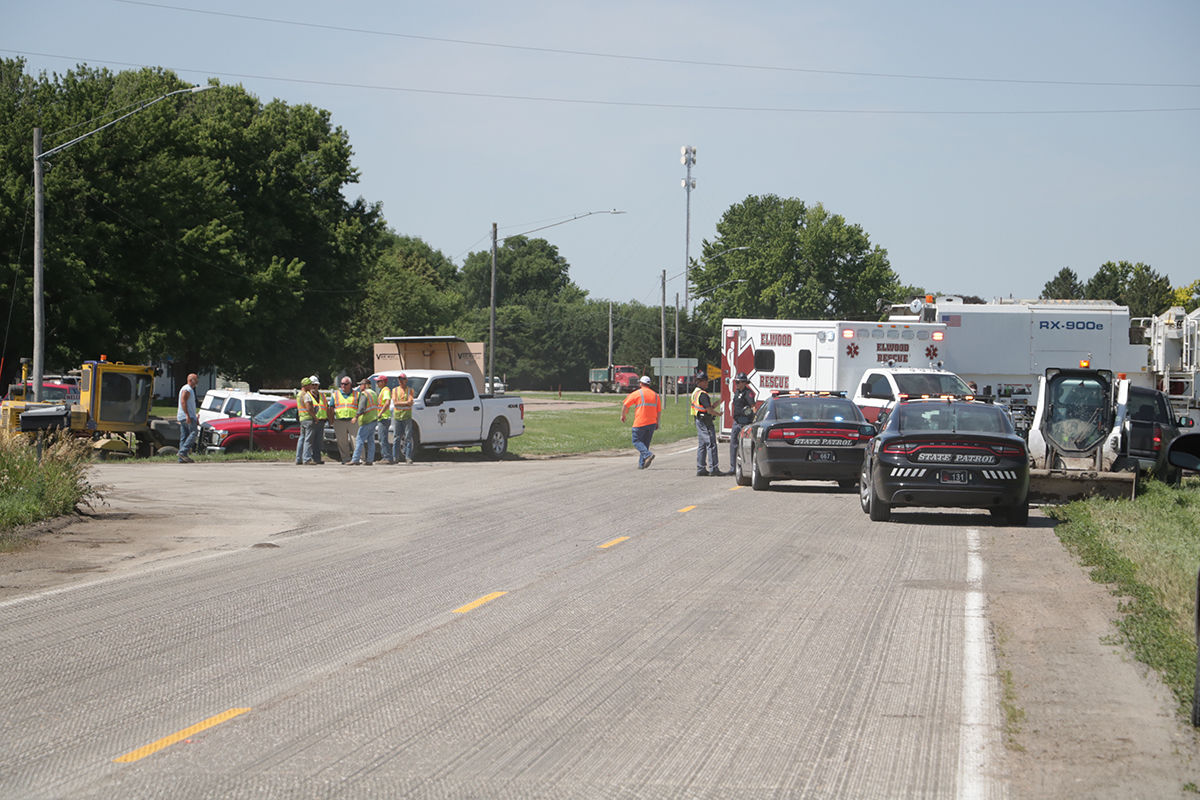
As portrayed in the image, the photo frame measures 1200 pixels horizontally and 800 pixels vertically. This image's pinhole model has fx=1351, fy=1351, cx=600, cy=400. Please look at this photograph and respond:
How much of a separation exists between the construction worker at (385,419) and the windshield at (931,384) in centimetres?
1030

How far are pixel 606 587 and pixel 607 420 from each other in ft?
157

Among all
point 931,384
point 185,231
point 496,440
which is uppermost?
point 185,231

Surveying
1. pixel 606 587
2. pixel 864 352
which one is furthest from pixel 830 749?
pixel 864 352

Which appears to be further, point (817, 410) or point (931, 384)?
point (931, 384)

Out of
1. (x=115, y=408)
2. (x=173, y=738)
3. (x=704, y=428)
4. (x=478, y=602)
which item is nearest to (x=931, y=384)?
(x=704, y=428)

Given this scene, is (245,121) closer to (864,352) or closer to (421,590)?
(864,352)

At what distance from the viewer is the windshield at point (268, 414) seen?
101ft

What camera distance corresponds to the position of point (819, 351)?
27703mm

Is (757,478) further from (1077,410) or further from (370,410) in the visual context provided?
(370,410)

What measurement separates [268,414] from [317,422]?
12.4 ft

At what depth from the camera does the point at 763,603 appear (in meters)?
10.2

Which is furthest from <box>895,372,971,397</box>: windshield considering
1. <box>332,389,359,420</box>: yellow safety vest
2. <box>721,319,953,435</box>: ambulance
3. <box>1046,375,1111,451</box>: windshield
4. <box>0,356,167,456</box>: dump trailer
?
<box>0,356,167,456</box>: dump trailer

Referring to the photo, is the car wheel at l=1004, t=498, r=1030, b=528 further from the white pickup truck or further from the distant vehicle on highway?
the white pickup truck

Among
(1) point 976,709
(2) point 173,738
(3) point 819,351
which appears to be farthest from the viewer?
(3) point 819,351
